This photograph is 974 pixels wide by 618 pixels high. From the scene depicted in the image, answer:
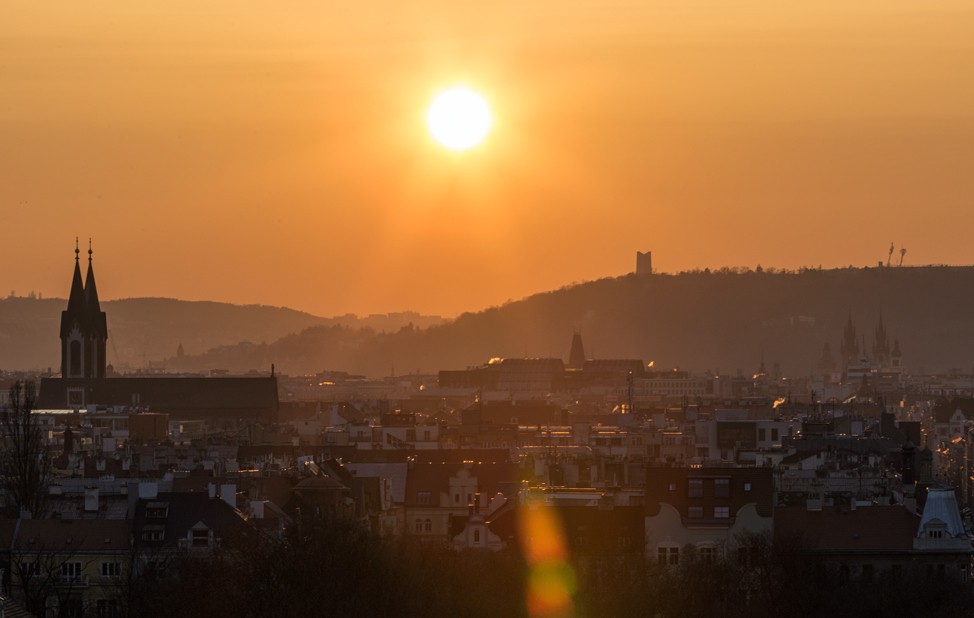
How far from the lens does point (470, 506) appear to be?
2798 inches

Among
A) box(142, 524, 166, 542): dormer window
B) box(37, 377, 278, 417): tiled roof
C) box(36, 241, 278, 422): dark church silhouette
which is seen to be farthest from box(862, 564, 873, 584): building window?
box(37, 377, 278, 417): tiled roof

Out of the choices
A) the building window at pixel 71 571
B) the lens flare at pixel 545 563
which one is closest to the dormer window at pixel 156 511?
the building window at pixel 71 571

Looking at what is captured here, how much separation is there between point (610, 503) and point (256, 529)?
8413 mm

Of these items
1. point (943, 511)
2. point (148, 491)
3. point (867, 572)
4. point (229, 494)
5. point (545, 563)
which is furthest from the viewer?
point (943, 511)

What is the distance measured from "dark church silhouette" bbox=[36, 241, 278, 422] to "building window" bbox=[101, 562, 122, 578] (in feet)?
357

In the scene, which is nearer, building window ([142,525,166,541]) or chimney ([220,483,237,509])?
building window ([142,525,166,541])

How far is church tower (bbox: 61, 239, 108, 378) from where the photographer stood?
169375 mm

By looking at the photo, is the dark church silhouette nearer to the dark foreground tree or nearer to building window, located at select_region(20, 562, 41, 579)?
the dark foreground tree

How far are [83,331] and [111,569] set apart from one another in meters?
120

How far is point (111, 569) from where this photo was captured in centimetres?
5391

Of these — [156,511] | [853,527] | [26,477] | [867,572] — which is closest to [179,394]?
[26,477]

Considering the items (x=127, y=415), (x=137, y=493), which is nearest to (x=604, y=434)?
(x=127, y=415)

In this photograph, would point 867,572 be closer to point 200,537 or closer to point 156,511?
point 200,537

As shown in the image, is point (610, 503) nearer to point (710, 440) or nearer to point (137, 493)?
point (137, 493)
